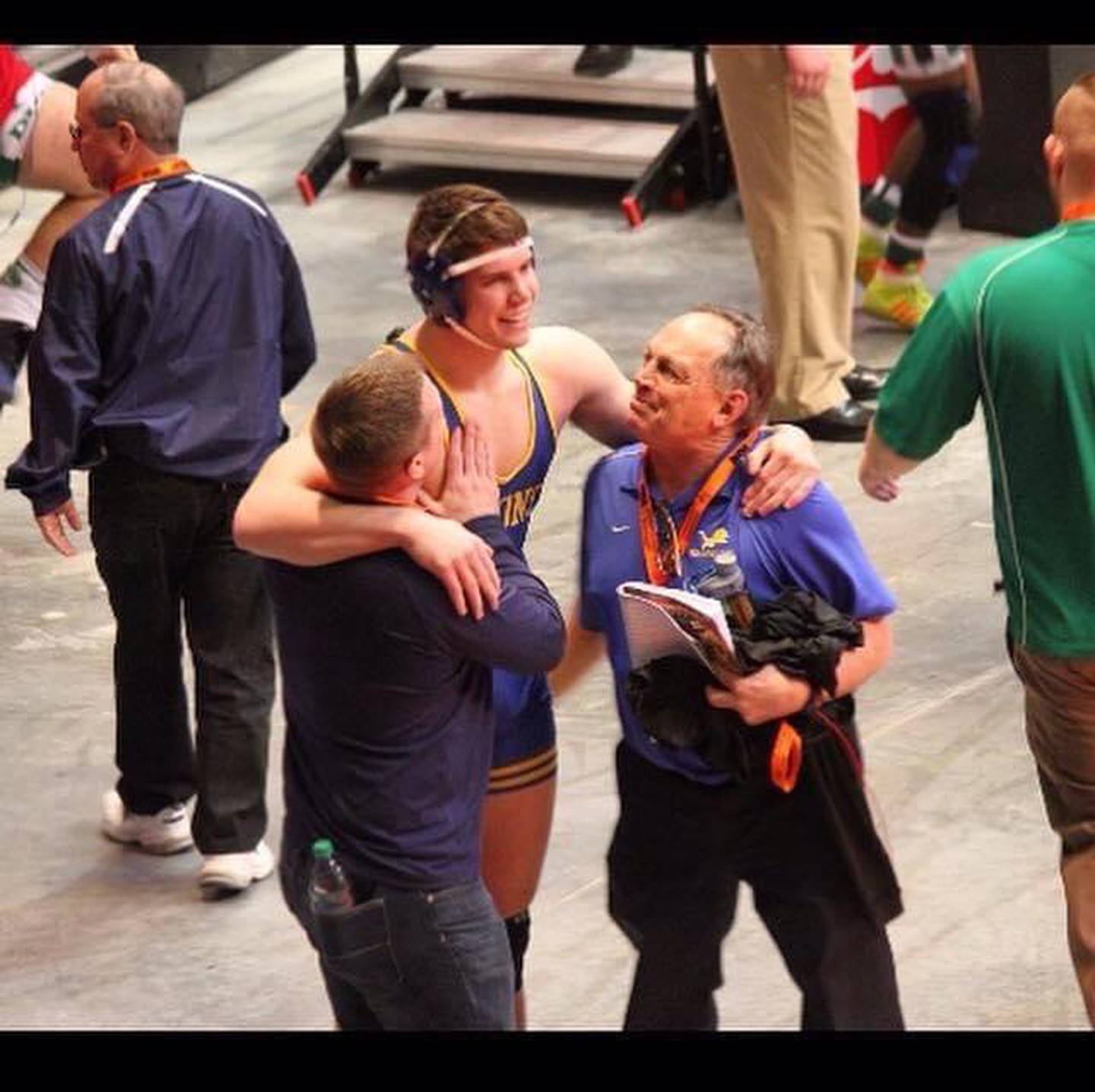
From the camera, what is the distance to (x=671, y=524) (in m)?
4.32

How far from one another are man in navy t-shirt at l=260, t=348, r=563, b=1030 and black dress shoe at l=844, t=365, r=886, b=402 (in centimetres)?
465

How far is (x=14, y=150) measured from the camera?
6836mm

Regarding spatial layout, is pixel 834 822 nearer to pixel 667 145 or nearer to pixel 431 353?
pixel 431 353

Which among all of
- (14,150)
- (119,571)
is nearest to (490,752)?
(119,571)

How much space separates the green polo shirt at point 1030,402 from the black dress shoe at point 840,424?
3831 millimetres

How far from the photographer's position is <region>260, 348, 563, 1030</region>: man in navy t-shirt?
4039 millimetres

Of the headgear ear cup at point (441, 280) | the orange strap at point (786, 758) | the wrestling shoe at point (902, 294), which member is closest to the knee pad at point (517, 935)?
the orange strap at point (786, 758)

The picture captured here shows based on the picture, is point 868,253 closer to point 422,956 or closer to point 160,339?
point 160,339

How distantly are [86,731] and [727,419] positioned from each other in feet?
9.79

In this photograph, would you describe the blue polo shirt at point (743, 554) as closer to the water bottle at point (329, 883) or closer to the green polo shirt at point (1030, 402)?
the green polo shirt at point (1030, 402)

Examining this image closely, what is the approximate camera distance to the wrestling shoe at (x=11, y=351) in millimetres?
7566

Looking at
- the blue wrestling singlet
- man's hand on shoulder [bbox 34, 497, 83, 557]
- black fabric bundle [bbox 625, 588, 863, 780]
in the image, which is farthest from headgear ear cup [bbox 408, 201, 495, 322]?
man's hand on shoulder [bbox 34, 497, 83, 557]

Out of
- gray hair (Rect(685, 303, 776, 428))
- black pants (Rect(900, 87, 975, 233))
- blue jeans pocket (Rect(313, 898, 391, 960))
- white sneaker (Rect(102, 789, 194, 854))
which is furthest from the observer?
black pants (Rect(900, 87, 975, 233))

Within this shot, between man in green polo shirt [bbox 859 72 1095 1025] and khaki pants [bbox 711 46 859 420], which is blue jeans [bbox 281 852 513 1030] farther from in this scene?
khaki pants [bbox 711 46 859 420]
